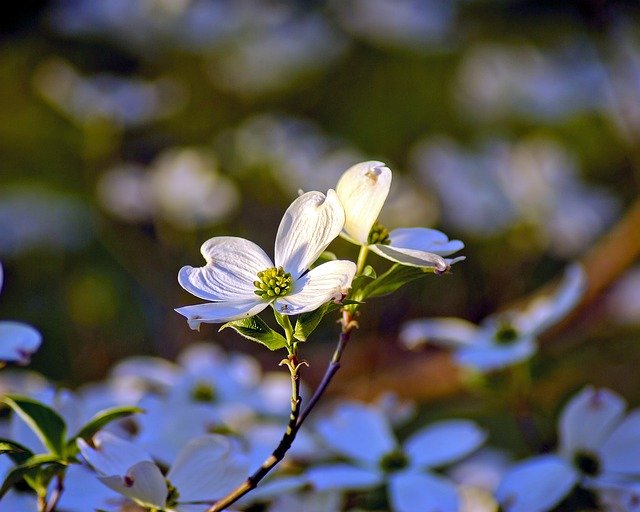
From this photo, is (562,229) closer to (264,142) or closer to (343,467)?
(264,142)

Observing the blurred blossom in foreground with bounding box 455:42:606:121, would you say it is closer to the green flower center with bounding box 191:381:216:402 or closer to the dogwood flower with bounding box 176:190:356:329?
the green flower center with bounding box 191:381:216:402

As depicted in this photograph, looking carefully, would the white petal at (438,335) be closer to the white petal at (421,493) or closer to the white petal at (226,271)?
the white petal at (421,493)

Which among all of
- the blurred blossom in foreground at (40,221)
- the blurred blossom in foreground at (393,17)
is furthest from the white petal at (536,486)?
the blurred blossom in foreground at (393,17)

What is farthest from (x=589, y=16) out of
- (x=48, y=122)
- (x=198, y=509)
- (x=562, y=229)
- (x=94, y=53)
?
(x=48, y=122)

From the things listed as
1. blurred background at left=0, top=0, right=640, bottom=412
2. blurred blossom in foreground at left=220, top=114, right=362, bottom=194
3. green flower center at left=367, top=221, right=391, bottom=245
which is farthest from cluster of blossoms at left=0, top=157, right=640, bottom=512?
blurred blossom in foreground at left=220, top=114, right=362, bottom=194

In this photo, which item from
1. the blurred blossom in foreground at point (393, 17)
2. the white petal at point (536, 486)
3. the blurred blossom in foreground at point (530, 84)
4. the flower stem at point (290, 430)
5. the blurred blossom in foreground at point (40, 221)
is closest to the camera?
the flower stem at point (290, 430)

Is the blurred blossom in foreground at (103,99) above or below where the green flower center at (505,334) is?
above

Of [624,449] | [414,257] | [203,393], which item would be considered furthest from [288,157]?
[414,257]

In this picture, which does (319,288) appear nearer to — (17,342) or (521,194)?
(17,342)
